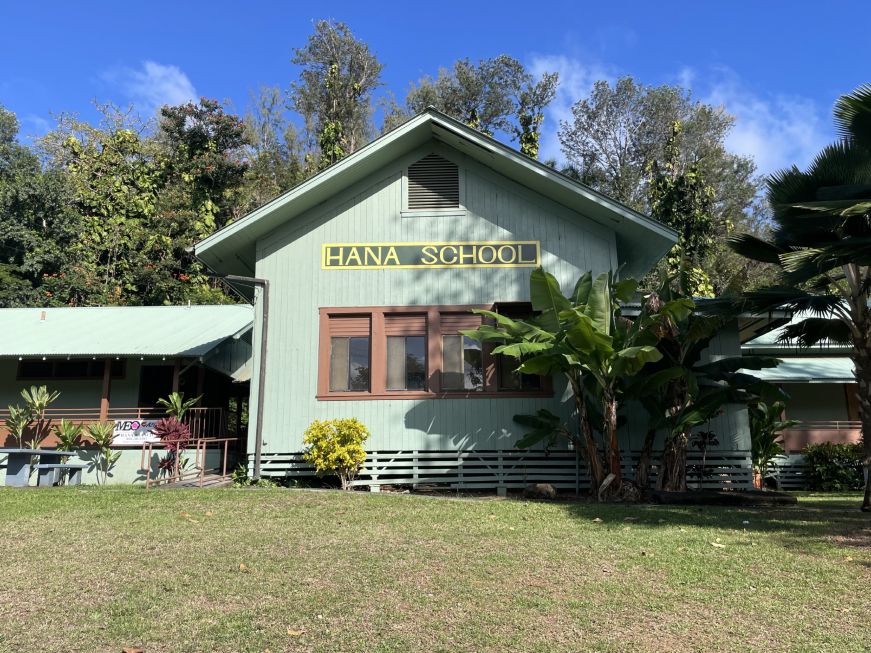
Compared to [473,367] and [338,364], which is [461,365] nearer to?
[473,367]

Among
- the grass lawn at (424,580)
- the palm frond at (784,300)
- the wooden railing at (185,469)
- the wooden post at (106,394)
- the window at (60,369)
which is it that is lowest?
the grass lawn at (424,580)

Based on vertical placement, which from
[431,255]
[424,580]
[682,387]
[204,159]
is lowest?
[424,580]

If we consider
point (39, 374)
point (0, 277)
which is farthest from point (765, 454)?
point (0, 277)

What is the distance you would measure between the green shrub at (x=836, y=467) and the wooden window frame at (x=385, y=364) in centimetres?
944

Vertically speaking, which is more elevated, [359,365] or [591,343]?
[591,343]

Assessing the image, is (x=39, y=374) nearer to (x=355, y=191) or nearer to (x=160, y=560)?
(x=355, y=191)

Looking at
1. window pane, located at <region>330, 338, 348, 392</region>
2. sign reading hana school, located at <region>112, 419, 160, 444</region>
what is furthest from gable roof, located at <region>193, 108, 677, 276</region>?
sign reading hana school, located at <region>112, 419, 160, 444</region>

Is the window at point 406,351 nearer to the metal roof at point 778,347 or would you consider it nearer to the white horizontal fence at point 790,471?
the metal roof at point 778,347

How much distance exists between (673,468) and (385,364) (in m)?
6.17

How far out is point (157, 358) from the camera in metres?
16.3

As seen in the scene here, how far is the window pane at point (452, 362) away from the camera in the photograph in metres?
13.8

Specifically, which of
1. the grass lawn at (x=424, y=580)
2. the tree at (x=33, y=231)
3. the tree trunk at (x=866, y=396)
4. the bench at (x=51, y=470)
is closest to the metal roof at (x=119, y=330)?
the bench at (x=51, y=470)

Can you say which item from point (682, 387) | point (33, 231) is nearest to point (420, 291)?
point (682, 387)

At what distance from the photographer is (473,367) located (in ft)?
45.6
